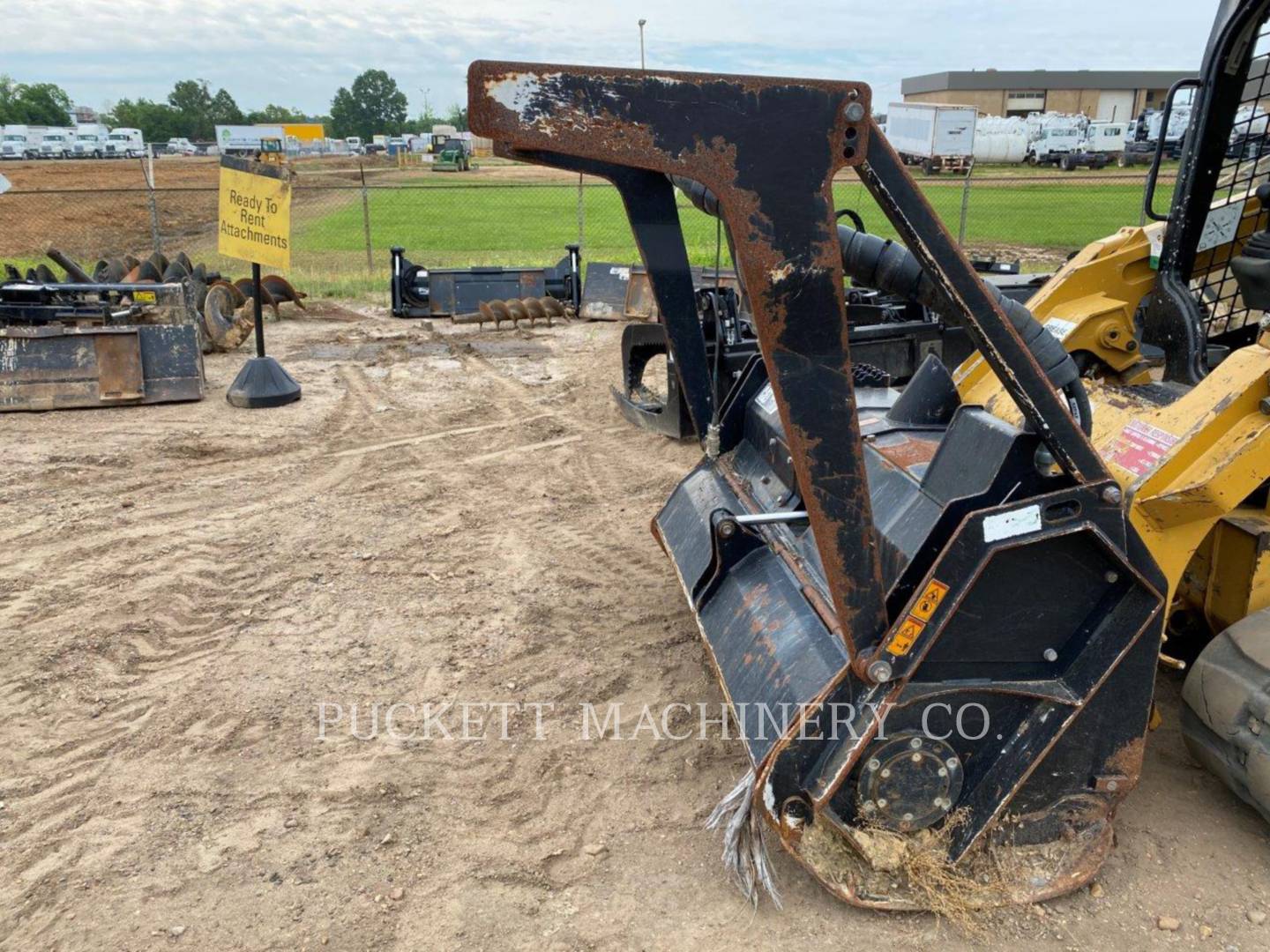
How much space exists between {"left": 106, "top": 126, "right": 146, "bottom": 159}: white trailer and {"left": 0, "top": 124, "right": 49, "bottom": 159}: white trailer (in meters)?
3.57

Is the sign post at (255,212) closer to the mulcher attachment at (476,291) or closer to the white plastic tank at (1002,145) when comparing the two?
the mulcher attachment at (476,291)

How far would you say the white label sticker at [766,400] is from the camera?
12.8ft

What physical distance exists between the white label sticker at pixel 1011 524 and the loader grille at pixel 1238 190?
2.08 meters

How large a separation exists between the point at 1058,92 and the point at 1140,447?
73788mm

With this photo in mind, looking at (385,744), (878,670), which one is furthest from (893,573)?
(385,744)

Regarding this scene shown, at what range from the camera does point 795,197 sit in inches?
80.7

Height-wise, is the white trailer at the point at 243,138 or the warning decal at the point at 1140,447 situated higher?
the white trailer at the point at 243,138

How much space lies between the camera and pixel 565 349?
10.1m

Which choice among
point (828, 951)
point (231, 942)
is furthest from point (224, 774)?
point (828, 951)

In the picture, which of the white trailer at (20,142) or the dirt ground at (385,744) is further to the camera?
the white trailer at (20,142)

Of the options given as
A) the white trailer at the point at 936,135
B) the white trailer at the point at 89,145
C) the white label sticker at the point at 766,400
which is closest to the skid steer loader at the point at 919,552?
the white label sticker at the point at 766,400

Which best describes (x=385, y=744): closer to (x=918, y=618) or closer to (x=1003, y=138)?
(x=918, y=618)

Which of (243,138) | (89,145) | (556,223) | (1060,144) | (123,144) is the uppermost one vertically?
(1060,144)

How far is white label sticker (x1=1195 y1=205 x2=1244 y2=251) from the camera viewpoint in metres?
3.99
